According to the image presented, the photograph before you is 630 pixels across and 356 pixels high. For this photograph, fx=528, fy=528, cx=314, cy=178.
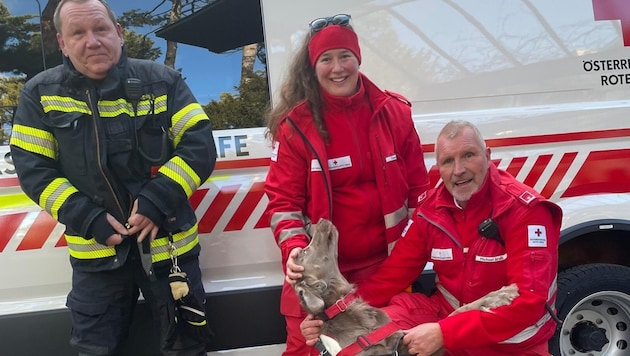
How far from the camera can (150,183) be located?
211 cm

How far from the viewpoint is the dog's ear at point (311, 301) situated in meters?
1.86

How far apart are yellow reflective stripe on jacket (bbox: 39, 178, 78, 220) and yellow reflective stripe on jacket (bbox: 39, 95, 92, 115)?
28cm

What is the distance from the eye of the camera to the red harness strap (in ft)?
6.22

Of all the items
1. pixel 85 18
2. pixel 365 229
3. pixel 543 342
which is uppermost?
pixel 85 18

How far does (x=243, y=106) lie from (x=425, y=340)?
4.60 feet

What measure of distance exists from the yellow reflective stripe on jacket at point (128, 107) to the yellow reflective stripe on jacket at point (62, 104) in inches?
2.4

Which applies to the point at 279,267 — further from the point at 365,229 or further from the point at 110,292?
the point at 110,292

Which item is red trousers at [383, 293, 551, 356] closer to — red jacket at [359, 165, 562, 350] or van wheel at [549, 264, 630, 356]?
red jacket at [359, 165, 562, 350]

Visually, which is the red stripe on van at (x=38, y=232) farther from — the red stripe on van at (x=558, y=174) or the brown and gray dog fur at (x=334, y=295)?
the red stripe on van at (x=558, y=174)

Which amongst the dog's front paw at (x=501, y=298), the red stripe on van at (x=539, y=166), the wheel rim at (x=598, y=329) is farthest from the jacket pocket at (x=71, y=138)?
the wheel rim at (x=598, y=329)

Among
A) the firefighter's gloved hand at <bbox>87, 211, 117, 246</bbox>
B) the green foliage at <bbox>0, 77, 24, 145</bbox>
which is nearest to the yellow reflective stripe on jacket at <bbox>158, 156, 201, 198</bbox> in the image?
the firefighter's gloved hand at <bbox>87, 211, 117, 246</bbox>

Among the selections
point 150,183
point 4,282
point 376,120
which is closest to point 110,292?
point 150,183

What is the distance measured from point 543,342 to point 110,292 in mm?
1780

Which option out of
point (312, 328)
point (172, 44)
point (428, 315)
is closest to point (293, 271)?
point (312, 328)
